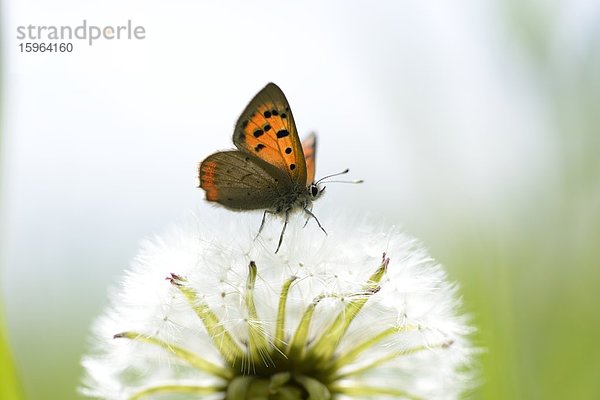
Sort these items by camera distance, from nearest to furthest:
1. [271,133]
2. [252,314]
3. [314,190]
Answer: [252,314], [271,133], [314,190]

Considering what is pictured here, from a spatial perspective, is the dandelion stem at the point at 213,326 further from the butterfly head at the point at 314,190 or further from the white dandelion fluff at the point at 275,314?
the butterfly head at the point at 314,190

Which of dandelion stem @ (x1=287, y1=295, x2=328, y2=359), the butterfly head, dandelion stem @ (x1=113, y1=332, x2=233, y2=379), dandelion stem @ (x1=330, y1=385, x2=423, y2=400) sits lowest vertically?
dandelion stem @ (x1=330, y1=385, x2=423, y2=400)

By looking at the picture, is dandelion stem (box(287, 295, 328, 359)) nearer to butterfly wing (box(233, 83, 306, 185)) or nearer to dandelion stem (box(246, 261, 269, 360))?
dandelion stem (box(246, 261, 269, 360))

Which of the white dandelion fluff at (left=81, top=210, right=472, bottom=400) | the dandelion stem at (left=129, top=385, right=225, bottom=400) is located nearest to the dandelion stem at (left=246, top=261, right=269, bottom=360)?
the white dandelion fluff at (left=81, top=210, right=472, bottom=400)

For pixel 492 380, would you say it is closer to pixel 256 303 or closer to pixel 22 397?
pixel 256 303

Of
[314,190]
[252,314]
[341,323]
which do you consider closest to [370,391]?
[341,323]

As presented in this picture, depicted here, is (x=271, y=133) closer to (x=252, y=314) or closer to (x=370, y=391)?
(x=252, y=314)

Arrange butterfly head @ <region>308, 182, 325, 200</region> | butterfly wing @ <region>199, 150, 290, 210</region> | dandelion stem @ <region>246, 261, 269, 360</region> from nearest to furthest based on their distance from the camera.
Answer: dandelion stem @ <region>246, 261, 269, 360</region>, butterfly wing @ <region>199, 150, 290, 210</region>, butterfly head @ <region>308, 182, 325, 200</region>

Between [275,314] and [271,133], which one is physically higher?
[271,133]
